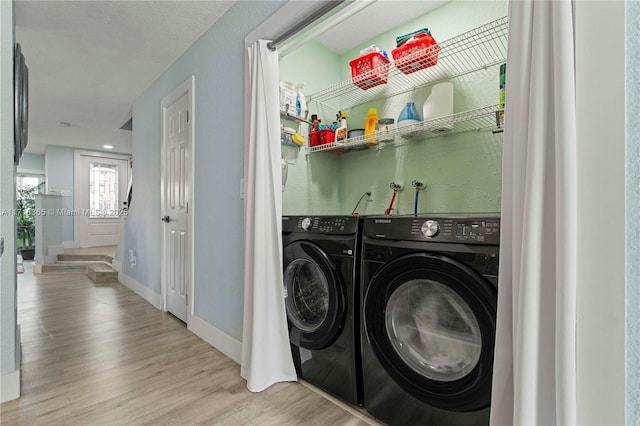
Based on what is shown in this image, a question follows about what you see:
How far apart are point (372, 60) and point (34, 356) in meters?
2.95

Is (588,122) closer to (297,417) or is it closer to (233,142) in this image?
(297,417)

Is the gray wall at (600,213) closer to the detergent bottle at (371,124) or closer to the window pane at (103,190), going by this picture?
the detergent bottle at (371,124)

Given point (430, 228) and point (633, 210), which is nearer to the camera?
point (633, 210)

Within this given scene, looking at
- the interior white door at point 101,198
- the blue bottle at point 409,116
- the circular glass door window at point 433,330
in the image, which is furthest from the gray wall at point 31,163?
the circular glass door window at point 433,330

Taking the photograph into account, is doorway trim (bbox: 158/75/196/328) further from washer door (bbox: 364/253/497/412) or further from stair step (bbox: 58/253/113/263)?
stair step (bbox: 58/253/113/263)

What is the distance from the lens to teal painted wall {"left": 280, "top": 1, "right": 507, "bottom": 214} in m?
1.82

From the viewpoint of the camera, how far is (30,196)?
22.7 feet

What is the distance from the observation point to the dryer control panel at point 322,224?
1513mm

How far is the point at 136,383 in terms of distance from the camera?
68.4 inches

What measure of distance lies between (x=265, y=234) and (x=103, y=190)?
7.32 meters

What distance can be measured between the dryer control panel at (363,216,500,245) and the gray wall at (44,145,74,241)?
25.1 feet

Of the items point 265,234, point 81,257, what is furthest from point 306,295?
point 81,257

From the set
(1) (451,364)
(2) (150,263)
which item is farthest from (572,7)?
(2) (150,263)

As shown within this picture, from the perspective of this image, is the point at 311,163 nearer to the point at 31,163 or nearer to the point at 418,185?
the point at 418,185
